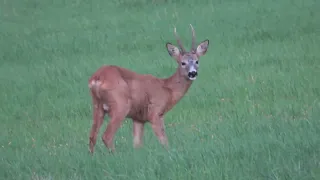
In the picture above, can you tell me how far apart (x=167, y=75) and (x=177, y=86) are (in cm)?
476

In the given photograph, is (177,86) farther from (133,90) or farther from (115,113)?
(115,113)

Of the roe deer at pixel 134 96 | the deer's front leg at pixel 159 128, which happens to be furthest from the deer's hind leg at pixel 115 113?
the deer's front leg at pixel 159 128

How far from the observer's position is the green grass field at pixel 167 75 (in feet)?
23.0

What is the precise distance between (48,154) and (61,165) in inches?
42.2

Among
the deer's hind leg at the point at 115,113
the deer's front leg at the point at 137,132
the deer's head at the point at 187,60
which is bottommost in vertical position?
the deer's front leg at the point at 137,132

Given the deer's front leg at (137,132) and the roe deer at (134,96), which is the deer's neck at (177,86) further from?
the deer's front leg at (137,132)

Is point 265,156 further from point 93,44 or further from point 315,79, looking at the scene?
point 93,44

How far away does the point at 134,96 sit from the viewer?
9.45m

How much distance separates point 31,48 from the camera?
63.6 ft

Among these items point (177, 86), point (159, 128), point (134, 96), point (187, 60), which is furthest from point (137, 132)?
point (187, 60)

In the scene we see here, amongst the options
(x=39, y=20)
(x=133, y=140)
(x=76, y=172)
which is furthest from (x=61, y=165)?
(x=39, y=20)

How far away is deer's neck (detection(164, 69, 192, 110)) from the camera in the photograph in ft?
33.2

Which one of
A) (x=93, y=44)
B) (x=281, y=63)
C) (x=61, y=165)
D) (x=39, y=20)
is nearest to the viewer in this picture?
(x=61, y=165)

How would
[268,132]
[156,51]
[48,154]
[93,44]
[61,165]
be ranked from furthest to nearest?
1. [93,44]
2. [156,51]
3. [48,154]
4. [268,132]
5. [61,165]
